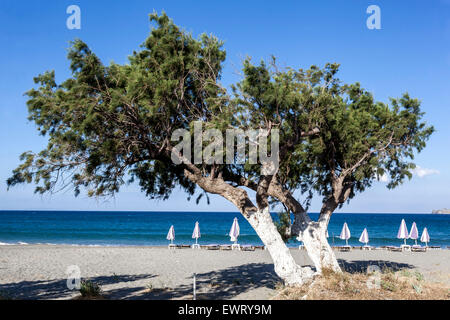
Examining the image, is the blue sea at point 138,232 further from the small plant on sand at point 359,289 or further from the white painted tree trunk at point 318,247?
the small plant on sand at point 359,289

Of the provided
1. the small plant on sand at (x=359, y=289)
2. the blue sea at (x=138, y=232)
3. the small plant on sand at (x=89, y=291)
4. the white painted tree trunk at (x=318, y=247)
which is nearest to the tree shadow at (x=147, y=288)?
the small plant on sand at (x=89, y=291)

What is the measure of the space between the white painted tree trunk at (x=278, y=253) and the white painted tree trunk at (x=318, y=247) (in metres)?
0.85

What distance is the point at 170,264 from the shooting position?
17.0 metres

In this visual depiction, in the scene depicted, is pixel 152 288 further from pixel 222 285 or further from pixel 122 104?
pixel 122 104

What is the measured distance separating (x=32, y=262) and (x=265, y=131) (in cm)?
1500

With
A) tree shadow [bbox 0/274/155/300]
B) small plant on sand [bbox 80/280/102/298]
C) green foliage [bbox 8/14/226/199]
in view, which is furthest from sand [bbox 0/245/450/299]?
green foliage [bbox 8/14/226/199]

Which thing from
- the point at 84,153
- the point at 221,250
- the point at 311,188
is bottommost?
the point at 221,250

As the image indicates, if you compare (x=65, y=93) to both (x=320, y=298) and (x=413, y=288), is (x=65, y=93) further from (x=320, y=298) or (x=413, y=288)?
(x=413, y=288)

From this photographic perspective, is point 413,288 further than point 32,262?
No

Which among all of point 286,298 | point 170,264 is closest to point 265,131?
point 286,298

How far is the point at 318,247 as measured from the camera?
385 inches

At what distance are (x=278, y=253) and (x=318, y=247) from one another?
175 cm

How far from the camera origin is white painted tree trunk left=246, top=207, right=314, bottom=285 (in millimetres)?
8484

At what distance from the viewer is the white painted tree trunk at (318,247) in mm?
9521
